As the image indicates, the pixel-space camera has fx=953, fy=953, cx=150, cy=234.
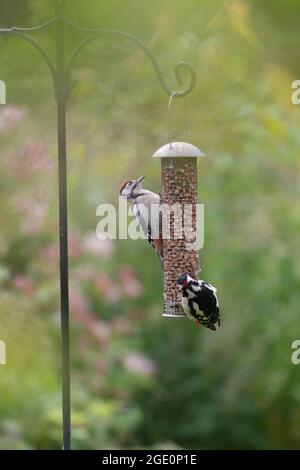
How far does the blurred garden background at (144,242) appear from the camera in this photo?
14.7ft

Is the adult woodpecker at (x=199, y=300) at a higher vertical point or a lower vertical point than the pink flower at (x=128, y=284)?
higher

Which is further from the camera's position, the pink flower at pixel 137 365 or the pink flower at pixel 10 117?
the pink flower at pixel 137 365

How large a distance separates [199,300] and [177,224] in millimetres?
326

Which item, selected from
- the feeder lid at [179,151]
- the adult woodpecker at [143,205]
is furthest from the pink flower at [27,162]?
the feeder lid at [179,151]

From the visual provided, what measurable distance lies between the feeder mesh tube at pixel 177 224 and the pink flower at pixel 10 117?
1.49m

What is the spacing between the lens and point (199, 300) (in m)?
2.92

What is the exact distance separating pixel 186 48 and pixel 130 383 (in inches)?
87.8

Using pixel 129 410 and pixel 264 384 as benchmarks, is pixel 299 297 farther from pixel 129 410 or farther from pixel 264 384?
pixel 129 410
